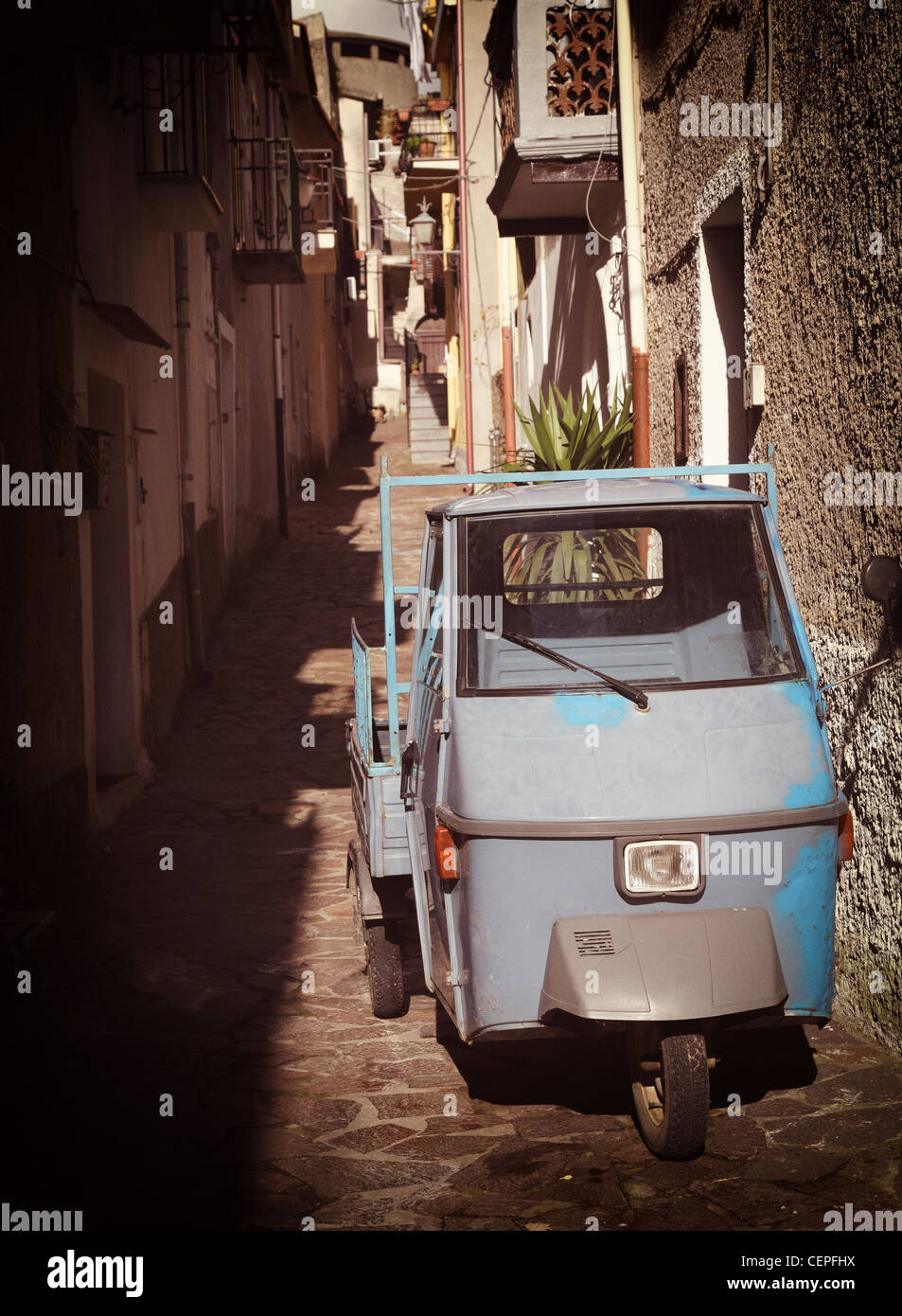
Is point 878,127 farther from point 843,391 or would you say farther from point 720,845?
point 720,845

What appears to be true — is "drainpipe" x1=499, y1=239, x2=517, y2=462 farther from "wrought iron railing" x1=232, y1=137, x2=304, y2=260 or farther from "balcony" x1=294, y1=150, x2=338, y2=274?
"balcony" x1=294, y1=150, x2=338, y2=274

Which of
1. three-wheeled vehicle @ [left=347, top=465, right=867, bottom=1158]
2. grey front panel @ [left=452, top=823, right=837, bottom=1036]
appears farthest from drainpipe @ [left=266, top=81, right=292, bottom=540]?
grey front panel @ [left=452, top=823, right=837, bottom=1036]

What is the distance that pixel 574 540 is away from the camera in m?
6.96

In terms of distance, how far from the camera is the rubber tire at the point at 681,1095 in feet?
13.1

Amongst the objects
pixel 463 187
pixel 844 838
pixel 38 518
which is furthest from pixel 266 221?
pixel 844 838

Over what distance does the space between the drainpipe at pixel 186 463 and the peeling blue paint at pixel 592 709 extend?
9381mm

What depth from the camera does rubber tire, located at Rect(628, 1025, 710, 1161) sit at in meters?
4.00

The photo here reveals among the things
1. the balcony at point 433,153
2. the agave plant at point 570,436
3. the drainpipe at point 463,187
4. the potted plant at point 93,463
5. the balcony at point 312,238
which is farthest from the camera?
the balcony at point 433,153

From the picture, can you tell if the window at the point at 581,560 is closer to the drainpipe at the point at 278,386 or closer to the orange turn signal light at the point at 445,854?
the orange turn signal light at the point at 445,854

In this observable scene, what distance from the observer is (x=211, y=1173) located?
4246 millimetres

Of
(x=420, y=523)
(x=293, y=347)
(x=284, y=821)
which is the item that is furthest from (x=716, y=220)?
(x=293, y=347)

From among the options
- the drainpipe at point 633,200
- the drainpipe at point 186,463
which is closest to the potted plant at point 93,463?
the drainpipe at point 633,200

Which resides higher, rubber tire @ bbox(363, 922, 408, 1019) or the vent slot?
the vent slot

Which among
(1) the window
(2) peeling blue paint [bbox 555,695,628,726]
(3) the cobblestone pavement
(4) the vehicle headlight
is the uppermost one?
(1) the window
